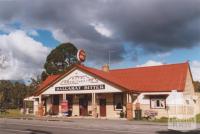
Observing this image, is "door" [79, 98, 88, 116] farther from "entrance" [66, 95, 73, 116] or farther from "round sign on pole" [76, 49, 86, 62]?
"round sign on pole" [76, 49, 86, 62]

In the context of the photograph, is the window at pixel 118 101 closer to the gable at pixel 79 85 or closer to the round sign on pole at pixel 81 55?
the gable at pixel 79 85

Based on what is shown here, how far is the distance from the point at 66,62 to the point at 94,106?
43866mm

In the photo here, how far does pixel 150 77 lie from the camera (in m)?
41.7

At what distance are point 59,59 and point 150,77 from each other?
1677 inches

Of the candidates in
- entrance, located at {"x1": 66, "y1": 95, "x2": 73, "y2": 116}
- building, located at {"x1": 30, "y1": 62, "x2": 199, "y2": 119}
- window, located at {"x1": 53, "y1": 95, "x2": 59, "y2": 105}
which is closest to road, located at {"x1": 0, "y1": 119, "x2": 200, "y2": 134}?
building, located at {"x1": 30, "y1": 62, "x2": 199, "y2": 119}

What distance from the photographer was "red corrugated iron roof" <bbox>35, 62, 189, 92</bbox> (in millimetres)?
37781

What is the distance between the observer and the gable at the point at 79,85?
38.7 meters

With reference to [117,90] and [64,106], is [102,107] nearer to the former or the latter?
[117,90]

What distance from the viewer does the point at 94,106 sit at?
39.1 metres

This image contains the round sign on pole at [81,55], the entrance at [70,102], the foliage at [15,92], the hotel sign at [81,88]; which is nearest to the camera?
the hotel sign at [81,88]

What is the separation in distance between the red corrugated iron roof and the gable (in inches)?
23.8

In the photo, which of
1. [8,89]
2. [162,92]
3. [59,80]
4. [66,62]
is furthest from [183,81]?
[8,89]

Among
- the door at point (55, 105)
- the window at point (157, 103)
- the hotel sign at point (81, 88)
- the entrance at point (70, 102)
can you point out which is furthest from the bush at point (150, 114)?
the door at point (55, 105)

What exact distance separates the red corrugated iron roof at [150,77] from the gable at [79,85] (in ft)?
1.99
